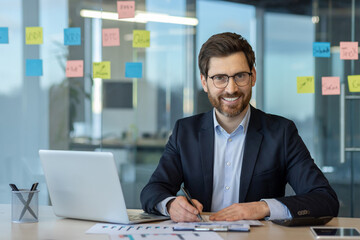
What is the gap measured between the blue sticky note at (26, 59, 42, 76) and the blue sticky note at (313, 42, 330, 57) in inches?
81.9

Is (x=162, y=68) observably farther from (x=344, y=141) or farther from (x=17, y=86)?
(x=344, y=141)

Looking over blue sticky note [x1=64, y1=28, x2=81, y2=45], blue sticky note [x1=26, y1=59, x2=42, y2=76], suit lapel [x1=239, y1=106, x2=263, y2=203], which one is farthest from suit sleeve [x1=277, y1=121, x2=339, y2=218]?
blue sticky note [x1=26, y1=59, x2=42, y2=76]

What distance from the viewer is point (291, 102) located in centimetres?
439

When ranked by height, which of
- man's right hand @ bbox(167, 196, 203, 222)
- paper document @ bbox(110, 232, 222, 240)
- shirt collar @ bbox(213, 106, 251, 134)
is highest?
shirt collar @ bbox(213, 106, 251, 134)

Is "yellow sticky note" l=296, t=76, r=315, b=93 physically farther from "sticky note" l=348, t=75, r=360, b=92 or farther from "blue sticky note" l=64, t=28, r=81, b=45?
"blue sticky note" l=64, t=28, r=81, b=45

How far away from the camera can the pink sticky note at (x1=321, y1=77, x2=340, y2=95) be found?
13.6ft

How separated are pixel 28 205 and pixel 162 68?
2.59 meters

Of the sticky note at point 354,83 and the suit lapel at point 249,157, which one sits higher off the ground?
the sticky note at point 354,83

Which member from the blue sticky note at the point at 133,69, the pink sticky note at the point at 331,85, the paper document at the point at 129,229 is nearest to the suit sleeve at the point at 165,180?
the paper document at the point at 129,229

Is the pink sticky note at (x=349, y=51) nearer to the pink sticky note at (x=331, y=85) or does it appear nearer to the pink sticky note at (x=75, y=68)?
the pink sticky note at (x=331, y=85)

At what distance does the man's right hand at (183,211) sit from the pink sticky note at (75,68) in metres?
2.55

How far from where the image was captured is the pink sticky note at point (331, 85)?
413 centimetres

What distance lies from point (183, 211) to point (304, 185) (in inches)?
20.4

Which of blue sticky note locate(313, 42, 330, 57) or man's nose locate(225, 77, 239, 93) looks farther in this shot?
blue sticky note locate(313, 42, 330, 57)
